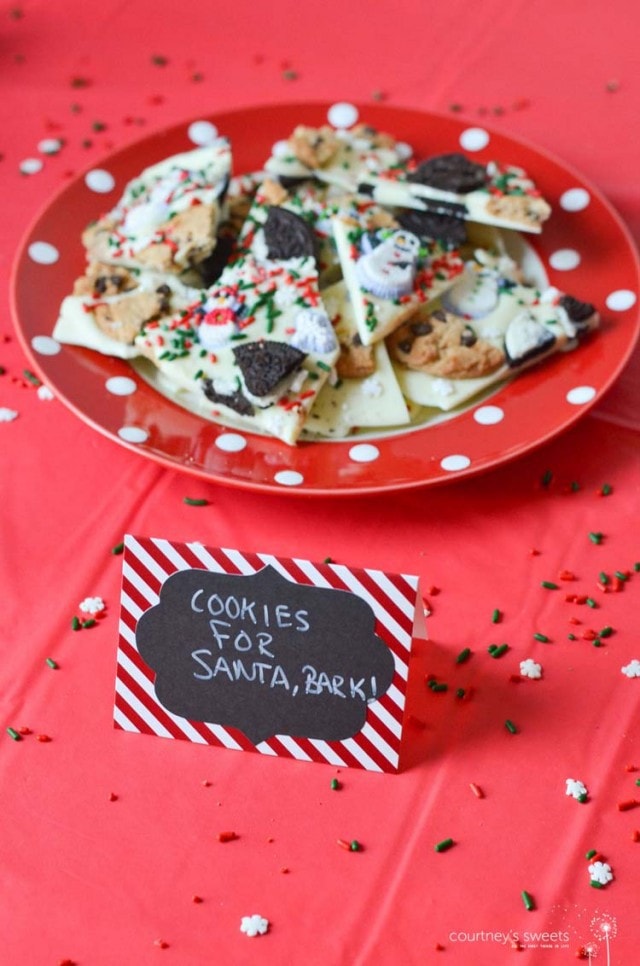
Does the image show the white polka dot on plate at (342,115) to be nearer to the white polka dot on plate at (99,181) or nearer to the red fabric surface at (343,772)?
the white polka dot on plate at (99,181)

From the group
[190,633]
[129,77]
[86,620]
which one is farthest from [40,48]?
[190,633]

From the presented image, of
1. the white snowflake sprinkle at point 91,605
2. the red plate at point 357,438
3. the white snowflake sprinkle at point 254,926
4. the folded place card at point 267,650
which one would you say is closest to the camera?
the white snowflake sprinkle at point 254,926

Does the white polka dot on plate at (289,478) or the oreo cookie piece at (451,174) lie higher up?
the oreo cookie piece at (451,174)

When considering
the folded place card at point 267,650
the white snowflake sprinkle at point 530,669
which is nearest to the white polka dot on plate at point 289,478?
the folded place card at point 267,650

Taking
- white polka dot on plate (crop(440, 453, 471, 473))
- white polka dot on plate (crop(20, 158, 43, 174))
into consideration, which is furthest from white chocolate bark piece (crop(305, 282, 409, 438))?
white polka dot on plate (crop(20, 158, 43, 174))

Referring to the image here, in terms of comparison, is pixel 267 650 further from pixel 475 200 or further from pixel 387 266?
pixel 475 200

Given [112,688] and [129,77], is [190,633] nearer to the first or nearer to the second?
[112,688]
